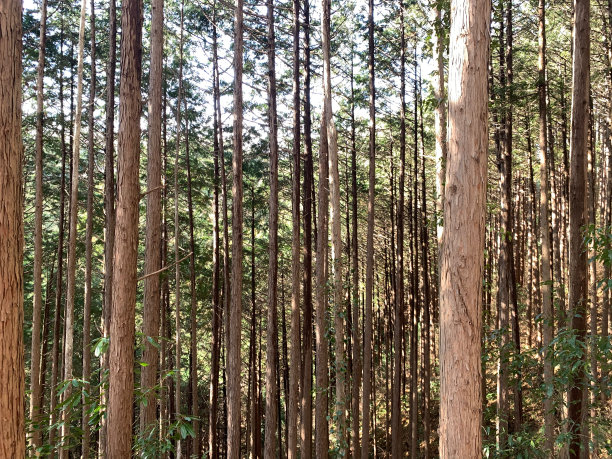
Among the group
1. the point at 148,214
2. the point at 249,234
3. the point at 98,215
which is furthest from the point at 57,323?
the point at 148,214

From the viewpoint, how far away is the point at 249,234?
76.8 feet

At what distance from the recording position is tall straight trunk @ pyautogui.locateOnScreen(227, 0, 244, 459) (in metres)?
10.7

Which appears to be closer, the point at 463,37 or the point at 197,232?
the point at 463,37

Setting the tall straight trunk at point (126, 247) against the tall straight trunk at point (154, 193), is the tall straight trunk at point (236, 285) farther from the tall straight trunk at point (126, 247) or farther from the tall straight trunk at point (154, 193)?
the tall straight trunk at point (126, 247)

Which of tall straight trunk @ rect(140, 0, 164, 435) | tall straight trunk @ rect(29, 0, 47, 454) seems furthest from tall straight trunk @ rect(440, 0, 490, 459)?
tall straight trunk @ rect(29, 0, 47, 454)

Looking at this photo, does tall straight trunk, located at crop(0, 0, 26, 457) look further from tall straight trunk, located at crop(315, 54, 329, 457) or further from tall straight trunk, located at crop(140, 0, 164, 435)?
tall straight trunk, located at crop(315, 54, 329, 457)

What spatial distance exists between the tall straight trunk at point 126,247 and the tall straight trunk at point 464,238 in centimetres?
315

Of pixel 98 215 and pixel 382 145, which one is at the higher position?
pixel 382 145

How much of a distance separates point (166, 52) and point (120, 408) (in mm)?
15308

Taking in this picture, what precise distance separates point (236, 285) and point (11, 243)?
7790 mm

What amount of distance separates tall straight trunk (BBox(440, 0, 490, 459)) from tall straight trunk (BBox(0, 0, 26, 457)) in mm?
3103

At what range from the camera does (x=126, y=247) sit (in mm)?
5469

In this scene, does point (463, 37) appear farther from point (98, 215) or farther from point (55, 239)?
point (55, 239)

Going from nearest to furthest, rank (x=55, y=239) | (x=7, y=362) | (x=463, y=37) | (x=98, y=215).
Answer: (x=7, y=362) → (x=463, y=37) → (x=98, y=215) → (x=55, y=239)
